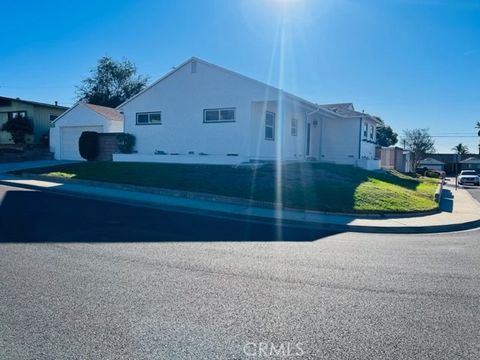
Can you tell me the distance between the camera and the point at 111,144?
25453 mm

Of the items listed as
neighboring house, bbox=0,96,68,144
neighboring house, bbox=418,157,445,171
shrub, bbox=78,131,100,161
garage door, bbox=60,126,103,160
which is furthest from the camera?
neighboring house, bbox=418,157,445,171

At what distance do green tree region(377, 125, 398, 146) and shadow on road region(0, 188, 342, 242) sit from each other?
65.1 metres

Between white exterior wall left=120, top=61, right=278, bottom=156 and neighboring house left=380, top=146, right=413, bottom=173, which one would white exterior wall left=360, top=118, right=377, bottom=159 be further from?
white exterior wall left=120, top=61, right=278, bottom=156

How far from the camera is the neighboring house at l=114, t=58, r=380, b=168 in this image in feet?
66.7

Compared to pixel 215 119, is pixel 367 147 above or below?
below

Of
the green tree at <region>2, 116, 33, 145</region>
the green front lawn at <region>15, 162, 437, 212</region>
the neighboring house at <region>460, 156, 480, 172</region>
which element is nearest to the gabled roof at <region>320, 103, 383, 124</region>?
the green front lawn at <region>15, 162, 437, 212</region>

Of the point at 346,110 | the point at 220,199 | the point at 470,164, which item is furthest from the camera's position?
the point at 470,164

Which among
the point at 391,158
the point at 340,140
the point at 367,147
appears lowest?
the point at 391,158

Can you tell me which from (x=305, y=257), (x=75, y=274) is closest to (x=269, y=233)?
(x=305, y=257)

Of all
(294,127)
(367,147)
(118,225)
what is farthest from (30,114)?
(118,225)

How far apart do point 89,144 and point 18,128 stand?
9.73 metres

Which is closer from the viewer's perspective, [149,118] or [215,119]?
[215,119]

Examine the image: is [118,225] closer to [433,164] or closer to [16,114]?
[16,114]

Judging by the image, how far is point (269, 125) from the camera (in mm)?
21203
